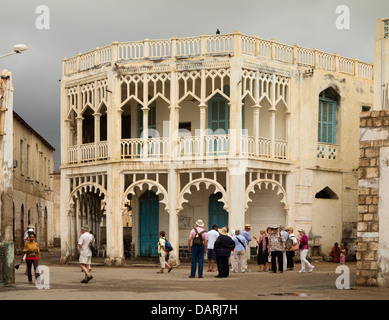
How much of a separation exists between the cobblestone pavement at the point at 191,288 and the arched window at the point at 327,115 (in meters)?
9.15

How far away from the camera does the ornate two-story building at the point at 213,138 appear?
29.4 meters

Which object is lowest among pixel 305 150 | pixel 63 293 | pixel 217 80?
pixel 63 293

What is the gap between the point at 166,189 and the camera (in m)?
31.7

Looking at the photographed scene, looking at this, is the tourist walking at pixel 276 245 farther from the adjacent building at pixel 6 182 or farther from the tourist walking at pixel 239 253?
the adjacent building at pixel 6 182

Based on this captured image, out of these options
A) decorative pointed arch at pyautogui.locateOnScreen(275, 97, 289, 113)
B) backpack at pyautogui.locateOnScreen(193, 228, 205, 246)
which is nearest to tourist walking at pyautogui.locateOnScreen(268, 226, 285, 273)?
backpack at pyautogui.locateOnScreen(193, 228, 205, 246)

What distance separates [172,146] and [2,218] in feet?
38.5

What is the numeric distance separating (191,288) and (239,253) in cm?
650

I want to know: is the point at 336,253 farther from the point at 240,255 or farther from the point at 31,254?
the point at 31,254

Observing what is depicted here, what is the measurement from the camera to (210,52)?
29.4 metres

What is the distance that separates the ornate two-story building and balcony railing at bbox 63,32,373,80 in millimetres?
45

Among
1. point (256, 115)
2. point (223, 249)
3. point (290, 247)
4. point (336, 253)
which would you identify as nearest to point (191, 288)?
point (223, 249)

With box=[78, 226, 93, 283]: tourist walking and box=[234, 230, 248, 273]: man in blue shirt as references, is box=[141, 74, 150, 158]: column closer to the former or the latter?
box=[234, 230, 248, 273]: man in blue shirt
